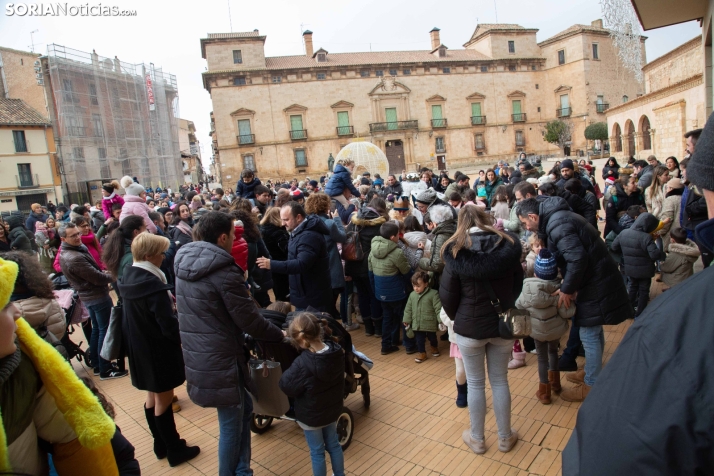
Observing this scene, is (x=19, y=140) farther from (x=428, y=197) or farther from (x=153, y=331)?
(x=153, y=331)

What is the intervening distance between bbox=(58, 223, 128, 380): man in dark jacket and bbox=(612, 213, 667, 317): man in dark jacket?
18.7 ft

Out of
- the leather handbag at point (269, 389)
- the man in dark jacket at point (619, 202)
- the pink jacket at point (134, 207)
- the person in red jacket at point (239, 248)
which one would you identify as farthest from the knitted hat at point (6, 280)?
the man in dark jacket at point (619, 202)

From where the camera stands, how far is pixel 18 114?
28.5 meters

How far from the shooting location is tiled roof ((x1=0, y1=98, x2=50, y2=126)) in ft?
91.4

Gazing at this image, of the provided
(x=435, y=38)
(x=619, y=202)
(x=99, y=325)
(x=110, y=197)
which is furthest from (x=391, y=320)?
(x=435, y=38)

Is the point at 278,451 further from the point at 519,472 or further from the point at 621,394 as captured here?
the point at 621,394

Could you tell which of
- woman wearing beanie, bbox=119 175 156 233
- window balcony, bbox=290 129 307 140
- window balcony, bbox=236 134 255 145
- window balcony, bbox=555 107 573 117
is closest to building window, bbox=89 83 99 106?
window balcony, bbox=236 134 255 145

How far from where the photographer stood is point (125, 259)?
14.1 feet

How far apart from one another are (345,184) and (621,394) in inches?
256

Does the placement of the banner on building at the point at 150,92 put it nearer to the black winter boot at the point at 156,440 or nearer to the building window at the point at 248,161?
the building window at the point at 248,161

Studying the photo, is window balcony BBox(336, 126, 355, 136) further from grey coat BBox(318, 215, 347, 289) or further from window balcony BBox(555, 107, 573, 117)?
grey coat BBox(318, 215, 347, 289)

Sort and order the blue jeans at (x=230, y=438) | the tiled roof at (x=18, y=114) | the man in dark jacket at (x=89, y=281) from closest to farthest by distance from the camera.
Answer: the blue jeans at (x=230, y=438) → the man in dark jacket at (x=89, y=281) → the tiled roof at (x=18, y=114)

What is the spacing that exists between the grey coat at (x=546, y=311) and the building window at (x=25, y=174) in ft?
111

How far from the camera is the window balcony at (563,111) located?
45062 mm
